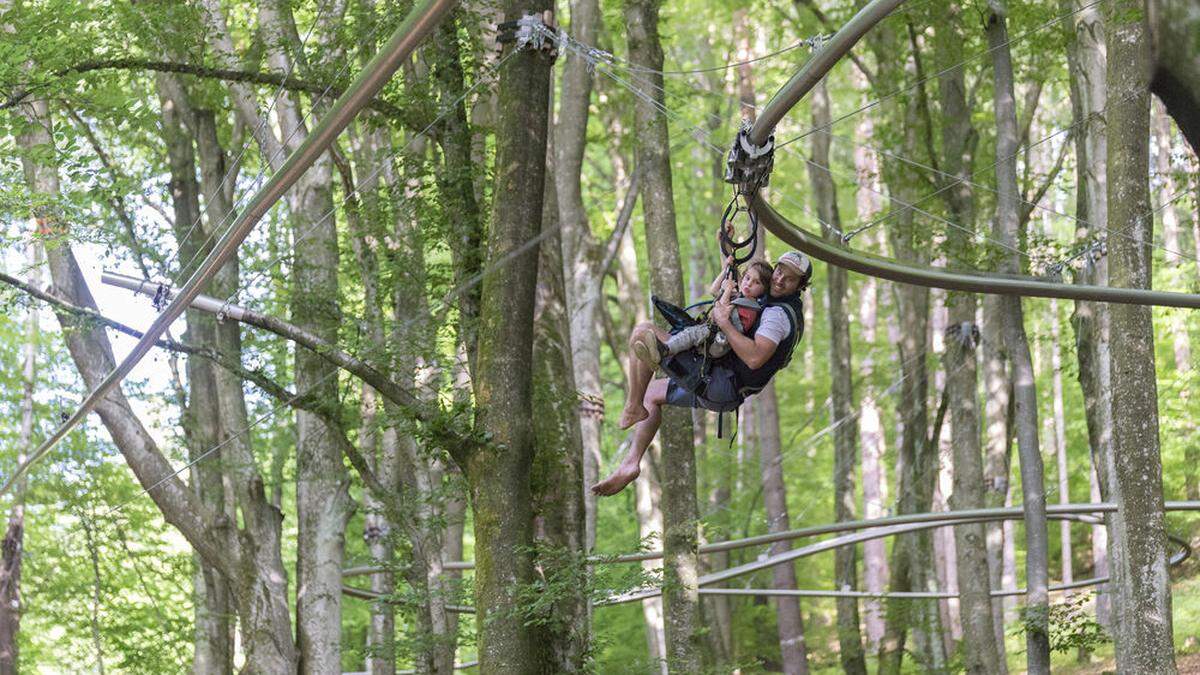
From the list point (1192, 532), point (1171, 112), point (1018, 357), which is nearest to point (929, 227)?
point (1018, 357)

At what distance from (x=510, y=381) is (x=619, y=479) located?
3.26 ft

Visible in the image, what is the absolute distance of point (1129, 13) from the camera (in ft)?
35.8

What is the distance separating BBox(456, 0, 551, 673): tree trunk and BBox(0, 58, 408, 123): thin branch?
1930 millimetres

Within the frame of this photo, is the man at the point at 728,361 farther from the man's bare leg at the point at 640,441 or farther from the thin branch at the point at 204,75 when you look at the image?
the thin branch at the point at 204,75

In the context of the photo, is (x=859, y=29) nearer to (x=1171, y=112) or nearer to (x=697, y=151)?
(x=1171, y=112)

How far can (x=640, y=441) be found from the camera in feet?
29.1

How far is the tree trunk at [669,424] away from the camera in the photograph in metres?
12.9

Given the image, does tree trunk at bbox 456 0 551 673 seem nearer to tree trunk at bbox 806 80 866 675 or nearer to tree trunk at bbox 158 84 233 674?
tree trunk at bbox 158 84 233 674

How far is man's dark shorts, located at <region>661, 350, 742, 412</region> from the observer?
8227mm

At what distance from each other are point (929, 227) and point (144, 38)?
27.5ft

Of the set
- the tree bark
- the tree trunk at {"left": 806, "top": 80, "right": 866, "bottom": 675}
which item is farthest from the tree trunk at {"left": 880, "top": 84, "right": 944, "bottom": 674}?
the tree trunk at {"left": 806, "top": 80, "right": 866, "bottom": 675}

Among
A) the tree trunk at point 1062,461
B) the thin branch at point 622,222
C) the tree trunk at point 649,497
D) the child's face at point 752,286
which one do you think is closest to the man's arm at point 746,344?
the child's face at point 752,286

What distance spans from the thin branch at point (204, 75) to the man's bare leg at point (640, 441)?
11.8 ft

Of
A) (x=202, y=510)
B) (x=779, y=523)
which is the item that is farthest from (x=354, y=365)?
(x=779, y=523)
